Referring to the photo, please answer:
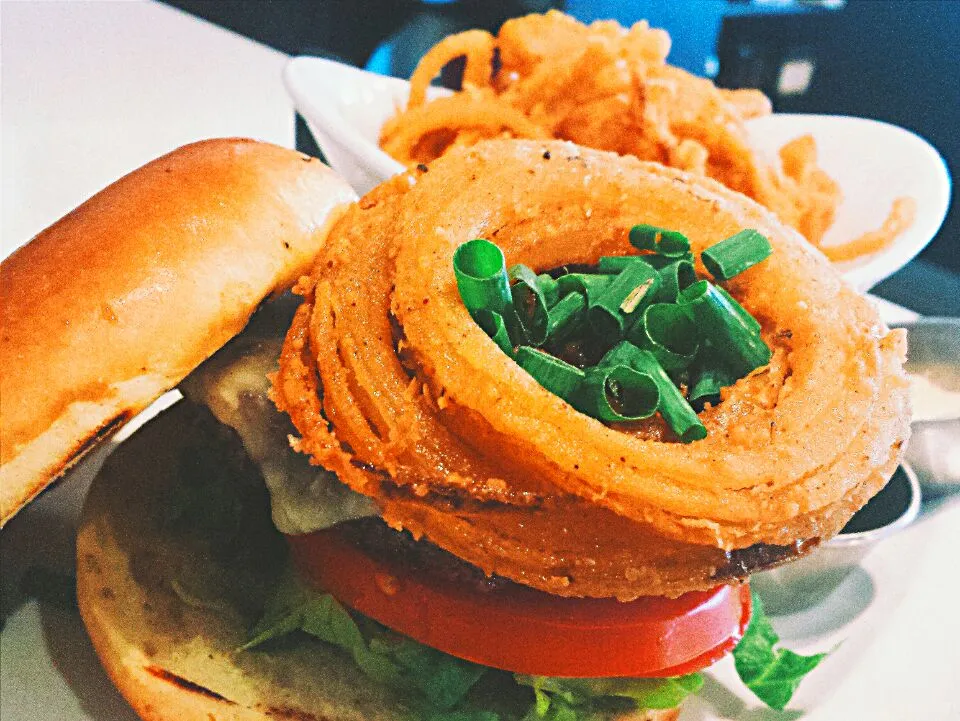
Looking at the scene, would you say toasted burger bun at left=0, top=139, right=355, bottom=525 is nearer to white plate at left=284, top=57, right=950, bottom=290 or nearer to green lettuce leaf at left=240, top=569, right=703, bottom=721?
green lettuce leaf at left=240, top=569, right=703, bottom=721

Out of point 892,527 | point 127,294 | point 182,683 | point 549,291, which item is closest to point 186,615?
point 182,683

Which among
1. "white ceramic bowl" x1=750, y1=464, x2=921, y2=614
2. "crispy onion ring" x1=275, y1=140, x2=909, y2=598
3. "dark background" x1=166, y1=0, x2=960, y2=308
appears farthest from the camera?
"dark background" x1=166, y1=0, x2=960, y2=308

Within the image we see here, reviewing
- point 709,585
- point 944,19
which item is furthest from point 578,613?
point 944,19

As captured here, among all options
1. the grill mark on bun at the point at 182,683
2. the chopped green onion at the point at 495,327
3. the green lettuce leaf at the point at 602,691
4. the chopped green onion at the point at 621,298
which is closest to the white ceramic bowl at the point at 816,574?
the green lettuce leaf at the point at 602,691

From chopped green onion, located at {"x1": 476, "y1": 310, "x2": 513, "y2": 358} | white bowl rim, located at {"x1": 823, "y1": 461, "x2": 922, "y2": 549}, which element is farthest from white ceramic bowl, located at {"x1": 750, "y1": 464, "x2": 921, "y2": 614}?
chopped green onion, located at {"x1": 476, "y1": 310, "x2": 513, "y2": 358}

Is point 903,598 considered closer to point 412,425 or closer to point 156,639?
point 412,425

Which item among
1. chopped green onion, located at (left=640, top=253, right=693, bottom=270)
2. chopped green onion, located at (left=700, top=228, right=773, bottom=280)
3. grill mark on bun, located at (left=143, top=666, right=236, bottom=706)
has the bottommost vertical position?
grill mark on bun, located at (left=143, top=666, right=236, bottom=706)

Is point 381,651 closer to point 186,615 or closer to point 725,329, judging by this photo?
point 186,615
